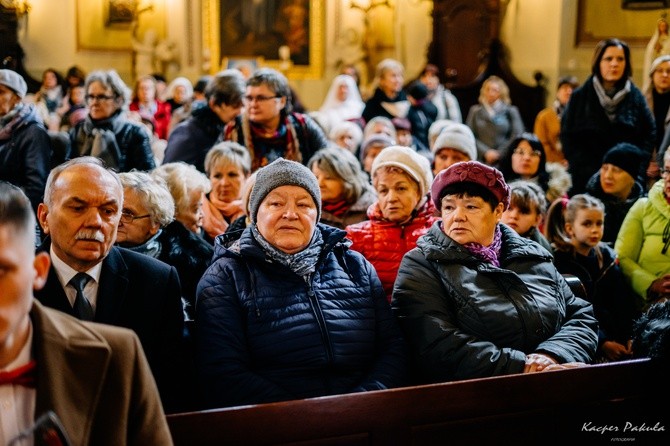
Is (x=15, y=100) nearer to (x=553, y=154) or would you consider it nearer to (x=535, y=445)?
(x=535, y=445)

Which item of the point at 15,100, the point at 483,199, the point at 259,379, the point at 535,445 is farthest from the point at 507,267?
the point at 15,100

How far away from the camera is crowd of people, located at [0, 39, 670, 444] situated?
2383 mm

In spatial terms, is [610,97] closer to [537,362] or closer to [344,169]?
[344,169]

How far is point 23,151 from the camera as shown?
14.4 ft

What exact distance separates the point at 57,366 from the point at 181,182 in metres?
2.12

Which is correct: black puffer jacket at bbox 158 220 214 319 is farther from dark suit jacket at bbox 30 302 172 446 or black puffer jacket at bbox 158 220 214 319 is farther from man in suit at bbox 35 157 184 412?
dark suit jacket at bbox 30 302 172 446

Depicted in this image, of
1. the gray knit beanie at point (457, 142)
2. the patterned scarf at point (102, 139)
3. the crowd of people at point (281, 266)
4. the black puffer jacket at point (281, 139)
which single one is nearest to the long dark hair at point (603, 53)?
the gray knit beanie at point (457, 142)

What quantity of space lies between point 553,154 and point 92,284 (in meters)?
6.73

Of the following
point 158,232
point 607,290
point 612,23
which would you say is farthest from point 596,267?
point 612,23

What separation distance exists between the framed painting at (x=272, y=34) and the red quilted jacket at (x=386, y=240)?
10.3 m

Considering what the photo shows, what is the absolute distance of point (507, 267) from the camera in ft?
9.87

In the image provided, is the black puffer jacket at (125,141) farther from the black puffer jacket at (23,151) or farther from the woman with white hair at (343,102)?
the woman with white hair at (343,102)

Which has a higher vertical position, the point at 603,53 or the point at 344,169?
the point at 603,53

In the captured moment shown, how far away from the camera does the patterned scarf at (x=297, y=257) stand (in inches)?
107
